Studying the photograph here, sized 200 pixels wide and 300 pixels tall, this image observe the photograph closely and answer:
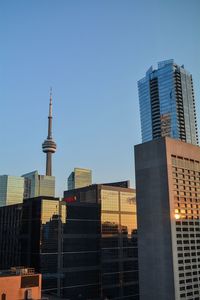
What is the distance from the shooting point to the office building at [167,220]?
82375 mm

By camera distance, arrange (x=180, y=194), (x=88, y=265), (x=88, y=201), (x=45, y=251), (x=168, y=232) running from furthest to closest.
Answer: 1. (x=88, y=201)
2. (x=88, y=265)
3. (x=45, y=251)
4. (x=180, y=194)
5. (x=168, y=232)

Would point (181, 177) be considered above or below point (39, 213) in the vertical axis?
above

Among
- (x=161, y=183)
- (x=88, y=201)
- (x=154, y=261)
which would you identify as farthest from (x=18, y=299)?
(x=88, y=201)

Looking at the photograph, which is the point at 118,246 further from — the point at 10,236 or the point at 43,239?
the point at 10,236

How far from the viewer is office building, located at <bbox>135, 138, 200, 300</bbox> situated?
8238 cm

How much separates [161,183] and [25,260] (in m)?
63.6

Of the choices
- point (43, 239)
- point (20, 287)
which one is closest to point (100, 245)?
point (43, 239)

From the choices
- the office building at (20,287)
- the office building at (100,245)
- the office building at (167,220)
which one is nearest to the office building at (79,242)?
the office building at (100,245)

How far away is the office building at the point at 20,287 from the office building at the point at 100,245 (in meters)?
57.7

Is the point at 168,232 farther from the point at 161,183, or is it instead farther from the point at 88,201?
the point at 88,201

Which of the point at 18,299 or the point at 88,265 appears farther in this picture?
the point at 88,265

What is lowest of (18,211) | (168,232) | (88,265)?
(88,265)

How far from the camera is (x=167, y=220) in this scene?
8488cm

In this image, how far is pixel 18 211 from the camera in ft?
448
